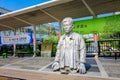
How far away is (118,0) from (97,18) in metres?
1.47

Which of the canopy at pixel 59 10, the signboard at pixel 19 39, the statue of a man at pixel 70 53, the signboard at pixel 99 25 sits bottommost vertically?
the statue of a man at pixel 70 53

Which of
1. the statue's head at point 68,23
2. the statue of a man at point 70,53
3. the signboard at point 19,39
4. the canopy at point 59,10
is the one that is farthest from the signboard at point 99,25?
the signboard at point 19,39

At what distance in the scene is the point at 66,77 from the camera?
4148 mm

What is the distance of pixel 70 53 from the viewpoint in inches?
185

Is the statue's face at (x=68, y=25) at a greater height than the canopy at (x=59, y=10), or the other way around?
the canopy at (x=59, y=10)

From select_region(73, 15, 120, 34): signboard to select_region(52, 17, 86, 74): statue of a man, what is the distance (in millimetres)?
2894

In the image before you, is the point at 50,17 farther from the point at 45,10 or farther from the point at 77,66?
the point at 77,66

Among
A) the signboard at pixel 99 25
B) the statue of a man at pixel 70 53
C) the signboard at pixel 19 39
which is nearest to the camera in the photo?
the statue of a man at pixel 70 53

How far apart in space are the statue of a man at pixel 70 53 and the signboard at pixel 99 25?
2894 millimetres

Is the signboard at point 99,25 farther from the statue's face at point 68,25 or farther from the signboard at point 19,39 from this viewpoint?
the signboard at point 19,39

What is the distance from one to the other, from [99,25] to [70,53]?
11.0 feet

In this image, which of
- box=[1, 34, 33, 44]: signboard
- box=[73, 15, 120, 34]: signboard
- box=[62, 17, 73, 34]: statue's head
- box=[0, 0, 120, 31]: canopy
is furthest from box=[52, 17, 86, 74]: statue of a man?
box=[1, 34, 33, 44]: signboard

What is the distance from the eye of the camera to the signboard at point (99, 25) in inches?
274

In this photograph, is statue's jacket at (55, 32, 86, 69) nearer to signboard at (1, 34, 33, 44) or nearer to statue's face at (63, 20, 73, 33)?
statue's face at (63, 20, 73, 33)
